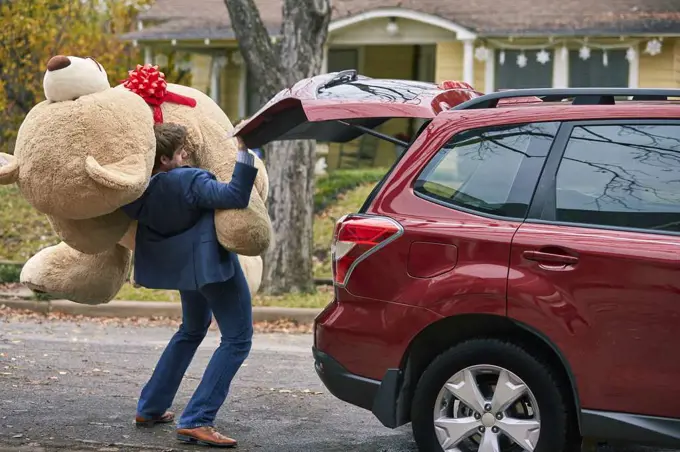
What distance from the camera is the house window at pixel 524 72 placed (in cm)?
2142

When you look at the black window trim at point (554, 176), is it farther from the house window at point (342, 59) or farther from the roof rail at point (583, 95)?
the house window at point (342, 59)

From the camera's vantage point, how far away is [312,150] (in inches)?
523

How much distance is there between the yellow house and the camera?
67.3 feet

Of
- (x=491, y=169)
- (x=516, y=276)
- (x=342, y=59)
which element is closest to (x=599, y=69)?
(x=342, y=59)

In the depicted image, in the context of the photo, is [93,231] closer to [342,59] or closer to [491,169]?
[491,169]

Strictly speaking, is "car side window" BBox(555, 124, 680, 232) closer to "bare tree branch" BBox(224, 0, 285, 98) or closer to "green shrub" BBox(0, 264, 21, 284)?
"bare tree branch" BBox(224, 0, 285, 98)

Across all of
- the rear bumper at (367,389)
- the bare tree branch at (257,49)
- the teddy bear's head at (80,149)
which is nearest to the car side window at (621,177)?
the rear bumper at (367,389)

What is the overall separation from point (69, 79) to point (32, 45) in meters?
14.9

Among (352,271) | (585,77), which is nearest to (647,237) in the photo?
(352,271)

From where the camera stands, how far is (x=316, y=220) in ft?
56.6

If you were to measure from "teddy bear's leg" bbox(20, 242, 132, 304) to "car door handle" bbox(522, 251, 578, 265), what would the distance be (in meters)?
2.52

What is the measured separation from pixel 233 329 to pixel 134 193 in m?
0.90

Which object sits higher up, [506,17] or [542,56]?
[506,17]

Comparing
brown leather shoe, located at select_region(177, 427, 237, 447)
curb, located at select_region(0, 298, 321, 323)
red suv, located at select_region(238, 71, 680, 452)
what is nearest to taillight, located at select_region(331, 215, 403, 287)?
red suv, located at select_region(238, 71, 680, 452)
